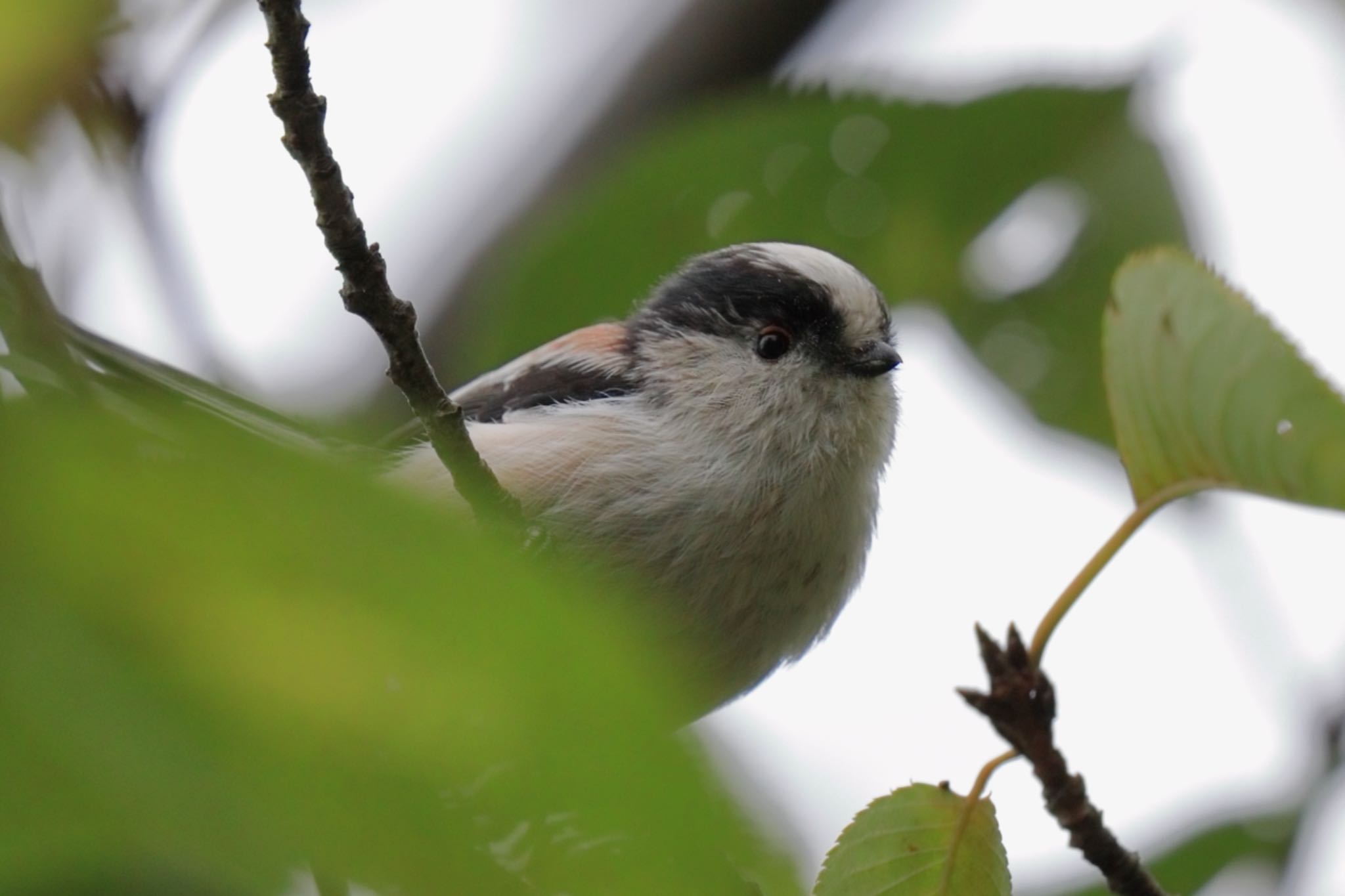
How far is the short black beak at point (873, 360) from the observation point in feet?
9.20

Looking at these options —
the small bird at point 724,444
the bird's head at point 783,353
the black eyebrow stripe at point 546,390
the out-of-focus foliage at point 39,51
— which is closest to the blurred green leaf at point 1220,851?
the small bird at point 724,444

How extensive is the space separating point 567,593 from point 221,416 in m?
0.16

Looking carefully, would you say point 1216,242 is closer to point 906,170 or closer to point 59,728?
point 906,170

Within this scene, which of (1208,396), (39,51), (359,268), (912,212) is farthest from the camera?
(912,212)

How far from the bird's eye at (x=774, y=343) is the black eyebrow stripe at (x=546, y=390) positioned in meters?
0.28

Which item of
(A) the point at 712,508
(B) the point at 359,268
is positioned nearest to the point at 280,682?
(B) the point at 359,268

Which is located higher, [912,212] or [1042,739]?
[912,212]

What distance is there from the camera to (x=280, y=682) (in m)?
0.53

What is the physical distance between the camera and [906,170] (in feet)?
7.91

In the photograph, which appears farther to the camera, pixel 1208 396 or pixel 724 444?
pixel 724 444

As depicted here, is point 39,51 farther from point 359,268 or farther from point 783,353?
point 783,353

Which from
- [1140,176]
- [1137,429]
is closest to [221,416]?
[1137,429]

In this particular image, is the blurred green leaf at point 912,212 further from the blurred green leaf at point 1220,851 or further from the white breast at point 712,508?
the blurred green leaf at point 1220,851

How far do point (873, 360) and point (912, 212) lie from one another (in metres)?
0.41
